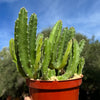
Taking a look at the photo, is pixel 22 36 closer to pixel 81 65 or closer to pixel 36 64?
pixel 36 64

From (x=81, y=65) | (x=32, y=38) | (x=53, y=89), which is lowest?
(x=53, y=89)

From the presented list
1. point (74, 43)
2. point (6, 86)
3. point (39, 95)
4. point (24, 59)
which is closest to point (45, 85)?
point (39, 95)

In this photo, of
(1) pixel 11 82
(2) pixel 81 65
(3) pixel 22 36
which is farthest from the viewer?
(1) pixel 11 82

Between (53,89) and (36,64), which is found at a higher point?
(36,64)

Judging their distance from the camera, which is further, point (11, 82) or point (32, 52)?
point (11, 82)

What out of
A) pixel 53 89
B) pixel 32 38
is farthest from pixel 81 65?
pixel 32 38

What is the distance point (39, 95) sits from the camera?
786 millimetres

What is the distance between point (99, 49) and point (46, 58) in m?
3.64

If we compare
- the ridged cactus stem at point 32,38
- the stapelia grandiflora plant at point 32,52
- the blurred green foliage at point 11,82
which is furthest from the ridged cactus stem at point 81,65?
the blurred green foliage at point 11,82

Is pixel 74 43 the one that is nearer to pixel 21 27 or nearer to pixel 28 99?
pixel 21 27

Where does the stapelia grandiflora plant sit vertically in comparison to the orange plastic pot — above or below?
above

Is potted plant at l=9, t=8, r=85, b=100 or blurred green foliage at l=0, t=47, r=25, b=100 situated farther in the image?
blurred green foliage at l=0, t=47, r=25, b=100

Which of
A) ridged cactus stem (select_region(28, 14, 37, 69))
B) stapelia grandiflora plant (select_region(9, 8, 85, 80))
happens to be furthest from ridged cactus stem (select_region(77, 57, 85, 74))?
ridged cactus stem (select_region(28, 14, 37, 69))

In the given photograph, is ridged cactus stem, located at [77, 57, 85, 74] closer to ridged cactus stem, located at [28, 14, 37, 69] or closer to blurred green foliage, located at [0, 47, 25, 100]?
ridged cactus stem, located at [28, 14, 37, 69]
